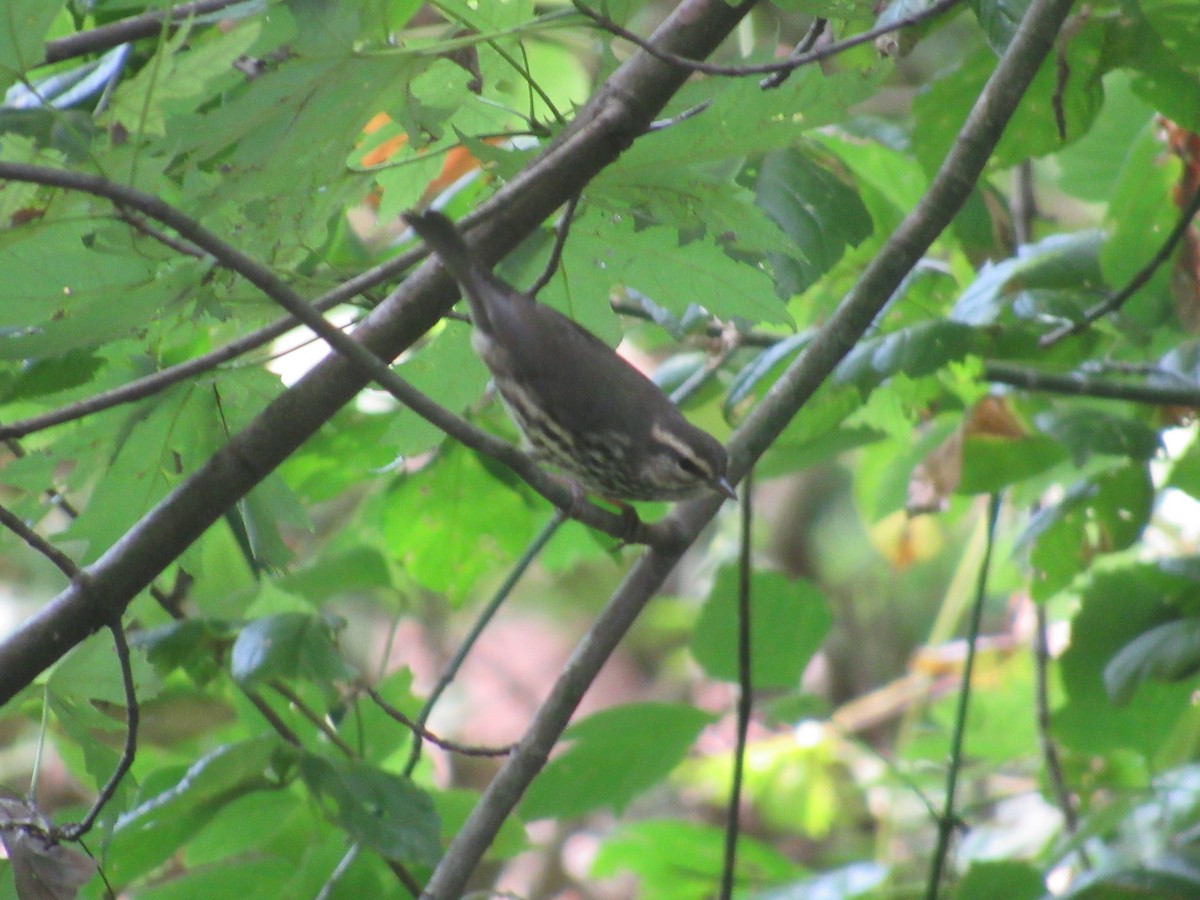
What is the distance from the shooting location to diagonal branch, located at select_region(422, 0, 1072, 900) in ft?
5.73

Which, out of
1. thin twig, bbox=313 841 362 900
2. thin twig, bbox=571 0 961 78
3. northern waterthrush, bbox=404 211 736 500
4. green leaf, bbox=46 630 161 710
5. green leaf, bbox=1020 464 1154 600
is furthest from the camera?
green leaf, bbox=1020 464 1154 600

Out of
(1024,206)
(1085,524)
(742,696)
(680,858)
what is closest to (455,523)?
(742,696)

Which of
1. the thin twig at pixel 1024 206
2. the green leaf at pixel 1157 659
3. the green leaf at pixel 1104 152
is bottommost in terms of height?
the green leaf at pixel 1157 659

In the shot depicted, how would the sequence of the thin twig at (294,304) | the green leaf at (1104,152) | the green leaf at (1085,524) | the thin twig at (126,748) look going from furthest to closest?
1. the green leaf at (1104,152)
2. the green leaf at (1085,524)
3. the thin twig at (126,748)
4. the thin twig at (294,304)

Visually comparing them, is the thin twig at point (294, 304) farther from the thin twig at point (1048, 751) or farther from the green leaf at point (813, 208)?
the thin twig at point (1048, 751)

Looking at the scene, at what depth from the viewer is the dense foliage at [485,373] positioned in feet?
4.82

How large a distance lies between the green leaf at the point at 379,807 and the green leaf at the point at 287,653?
14cm

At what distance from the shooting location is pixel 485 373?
6.45ft

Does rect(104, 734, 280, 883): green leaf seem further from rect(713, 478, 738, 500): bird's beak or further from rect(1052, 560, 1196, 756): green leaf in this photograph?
rect(1052, 560, 1196, 756): green leaf

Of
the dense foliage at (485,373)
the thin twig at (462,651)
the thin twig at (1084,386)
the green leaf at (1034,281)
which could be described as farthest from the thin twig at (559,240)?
the thin twig at (1084,386)

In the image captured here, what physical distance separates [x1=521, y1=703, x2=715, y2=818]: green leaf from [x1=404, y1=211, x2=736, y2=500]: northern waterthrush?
455 millimetres

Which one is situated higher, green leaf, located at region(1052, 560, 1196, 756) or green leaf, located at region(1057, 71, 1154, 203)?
green leaf, located at region(1057, 71, 1154, 203)

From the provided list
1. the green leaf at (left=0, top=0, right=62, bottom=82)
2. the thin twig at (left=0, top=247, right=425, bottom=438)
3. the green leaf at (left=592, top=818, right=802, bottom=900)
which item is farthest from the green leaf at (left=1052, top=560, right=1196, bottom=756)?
the green leaf at (left=0, top=0, right=62, bottom=82)

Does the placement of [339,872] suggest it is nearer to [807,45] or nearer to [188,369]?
[188,369]
